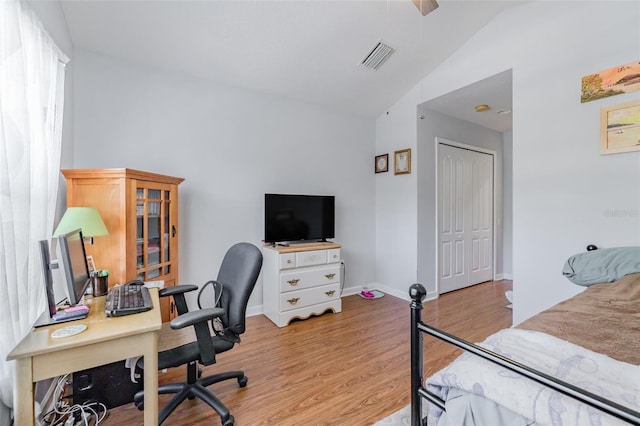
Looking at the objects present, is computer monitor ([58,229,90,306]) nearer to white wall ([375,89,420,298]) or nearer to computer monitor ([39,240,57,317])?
computer monitor ([39,240,57,317])

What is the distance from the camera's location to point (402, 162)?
3.82 m

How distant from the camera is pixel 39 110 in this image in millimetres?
1536

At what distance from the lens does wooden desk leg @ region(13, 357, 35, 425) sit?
103 cm

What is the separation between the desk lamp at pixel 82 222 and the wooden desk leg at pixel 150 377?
0.87 metres

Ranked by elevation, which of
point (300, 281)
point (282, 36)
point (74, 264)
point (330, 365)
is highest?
point (282, 36)

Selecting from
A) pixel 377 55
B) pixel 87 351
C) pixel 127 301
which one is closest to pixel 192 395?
pixel 127 301

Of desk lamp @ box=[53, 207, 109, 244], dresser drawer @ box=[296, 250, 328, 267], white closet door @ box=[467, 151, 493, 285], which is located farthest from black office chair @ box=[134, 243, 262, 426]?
white closet door @ box=[467, 151, 493, 285]

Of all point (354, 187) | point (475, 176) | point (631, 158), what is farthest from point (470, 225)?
point (631, 158)

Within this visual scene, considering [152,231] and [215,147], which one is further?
[215,147]

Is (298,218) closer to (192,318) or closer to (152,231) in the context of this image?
(152,231)

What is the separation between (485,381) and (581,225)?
2324 mm

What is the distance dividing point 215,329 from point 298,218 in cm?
175

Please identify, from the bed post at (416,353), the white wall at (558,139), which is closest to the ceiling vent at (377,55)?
the white wall at (558,139)

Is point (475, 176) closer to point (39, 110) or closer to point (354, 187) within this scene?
point (354, 187)
